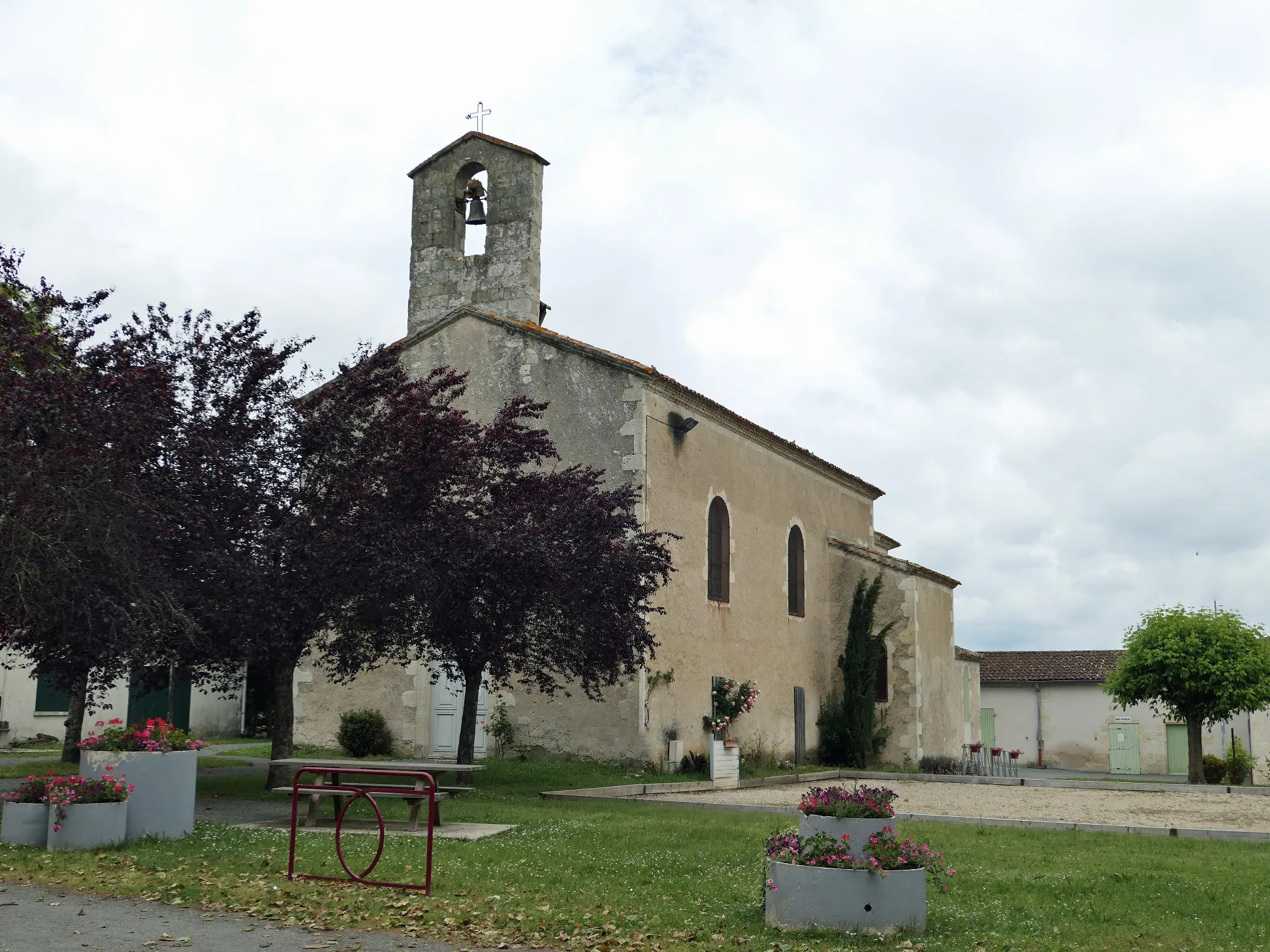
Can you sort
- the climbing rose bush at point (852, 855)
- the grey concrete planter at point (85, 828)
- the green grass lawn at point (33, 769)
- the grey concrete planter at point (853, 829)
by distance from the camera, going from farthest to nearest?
the green grass lawn at point (33, 769) < the grey concrete planter at point (85, 828) < the grey concrete planter at point (853, 829) < the climbing rose bush at point (852, 855)

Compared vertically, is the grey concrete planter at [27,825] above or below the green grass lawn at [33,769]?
above

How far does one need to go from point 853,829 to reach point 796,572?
20.2 meters

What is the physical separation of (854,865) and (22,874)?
635 centimetres

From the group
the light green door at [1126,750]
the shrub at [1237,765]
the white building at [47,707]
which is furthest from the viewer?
the light green door at [1126,750]

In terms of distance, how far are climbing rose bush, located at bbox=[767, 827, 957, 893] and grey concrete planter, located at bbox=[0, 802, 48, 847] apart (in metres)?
6.68

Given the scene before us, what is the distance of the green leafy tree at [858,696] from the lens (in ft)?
90.7

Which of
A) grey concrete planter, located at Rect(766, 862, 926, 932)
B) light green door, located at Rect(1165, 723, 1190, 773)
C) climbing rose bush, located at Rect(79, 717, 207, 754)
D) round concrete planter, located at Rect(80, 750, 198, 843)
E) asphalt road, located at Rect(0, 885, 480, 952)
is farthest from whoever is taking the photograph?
light green door, located at Rect(1165, 723, 1190, 773)

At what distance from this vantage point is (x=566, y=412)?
72.9 feet

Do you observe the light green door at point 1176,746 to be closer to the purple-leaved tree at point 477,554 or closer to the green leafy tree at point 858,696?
the green leafy tree at point 858,696

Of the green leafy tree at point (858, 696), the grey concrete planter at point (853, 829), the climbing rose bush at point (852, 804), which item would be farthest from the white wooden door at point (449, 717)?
the grey concrete planter at point (853, 829)

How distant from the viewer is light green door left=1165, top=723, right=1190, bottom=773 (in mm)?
42094

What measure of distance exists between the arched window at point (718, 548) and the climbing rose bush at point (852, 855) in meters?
→ 16.1

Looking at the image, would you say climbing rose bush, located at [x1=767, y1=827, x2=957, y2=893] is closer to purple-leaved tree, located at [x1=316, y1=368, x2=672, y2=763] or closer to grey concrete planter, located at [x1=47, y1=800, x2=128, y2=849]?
grey concrete planter, located at [x1=47, y1=800, x2=128, y2=849]

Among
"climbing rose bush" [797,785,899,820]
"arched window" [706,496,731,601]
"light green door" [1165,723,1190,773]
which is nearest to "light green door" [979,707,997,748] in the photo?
"light green door" [1165,723,1190,773]
